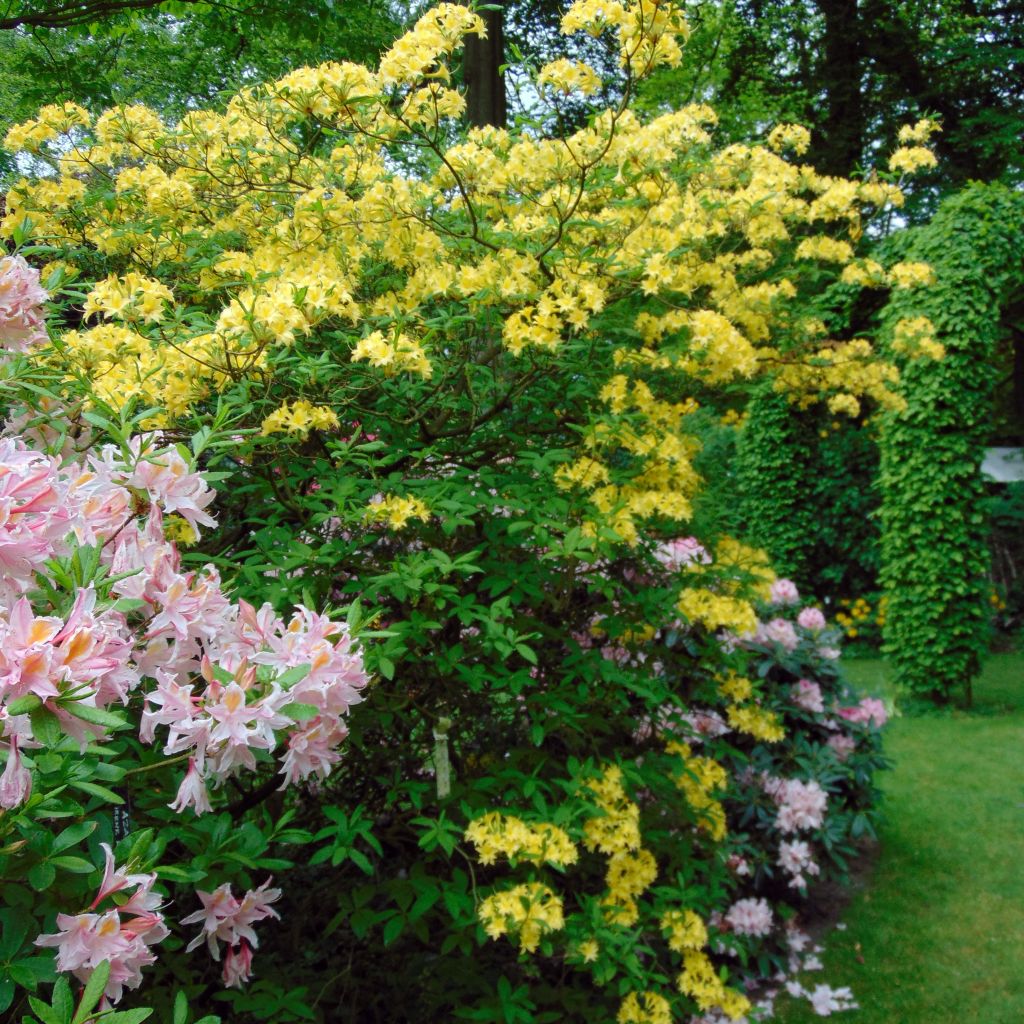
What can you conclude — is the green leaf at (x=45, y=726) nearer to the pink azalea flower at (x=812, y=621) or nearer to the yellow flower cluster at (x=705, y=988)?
the yellow flower cluster at (x=705, y=988)

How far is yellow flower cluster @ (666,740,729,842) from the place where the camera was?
2869 millimetres

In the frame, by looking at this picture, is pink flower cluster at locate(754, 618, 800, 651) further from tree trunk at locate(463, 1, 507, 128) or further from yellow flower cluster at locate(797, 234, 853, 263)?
tree trunk at locate(463, 1, 507, 128)

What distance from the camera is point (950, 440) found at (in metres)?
7.31

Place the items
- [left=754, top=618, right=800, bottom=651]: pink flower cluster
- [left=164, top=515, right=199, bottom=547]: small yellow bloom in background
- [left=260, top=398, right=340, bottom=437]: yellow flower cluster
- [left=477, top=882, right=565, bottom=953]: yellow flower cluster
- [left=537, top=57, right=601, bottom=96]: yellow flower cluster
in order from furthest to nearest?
[left=754, top=618, right=800, bottom=651]: pink flower cluster → [left=537, top=57, right=601, bottom=96]: yellow flower cluster → [left=477, top=882, right=565, bottom=953]: yellow flower cluster → [left=260, top=398, right=340, bottom=437]: yellow flower cluster → [left=164, top=515, right=199, bottom=547]: small yellow bloom in background

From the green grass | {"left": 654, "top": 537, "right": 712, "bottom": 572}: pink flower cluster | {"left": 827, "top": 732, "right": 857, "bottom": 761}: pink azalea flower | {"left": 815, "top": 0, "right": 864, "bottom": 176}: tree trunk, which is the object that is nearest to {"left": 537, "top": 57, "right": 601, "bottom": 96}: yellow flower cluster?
{"left": 654, "top": 537, "right": 712, "bottom": 572}: pink flower cluster

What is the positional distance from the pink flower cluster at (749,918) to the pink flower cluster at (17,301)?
3245mm

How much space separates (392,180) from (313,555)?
1043 mm

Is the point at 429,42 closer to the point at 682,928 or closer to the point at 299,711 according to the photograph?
the point at 299,711

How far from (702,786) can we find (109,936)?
2252 millimetres

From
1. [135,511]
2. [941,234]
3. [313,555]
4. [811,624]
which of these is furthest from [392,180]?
[941,234]

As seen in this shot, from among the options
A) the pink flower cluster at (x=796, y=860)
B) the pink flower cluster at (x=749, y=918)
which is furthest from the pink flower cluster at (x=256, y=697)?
the pink flower cluster at (x=796, y=860)

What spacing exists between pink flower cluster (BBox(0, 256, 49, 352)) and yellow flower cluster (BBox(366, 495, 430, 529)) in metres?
0.75

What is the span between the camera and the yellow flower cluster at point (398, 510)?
2.04 meters

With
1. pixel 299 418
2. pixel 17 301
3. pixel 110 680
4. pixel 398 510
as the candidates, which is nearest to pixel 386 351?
pixel 299 418
